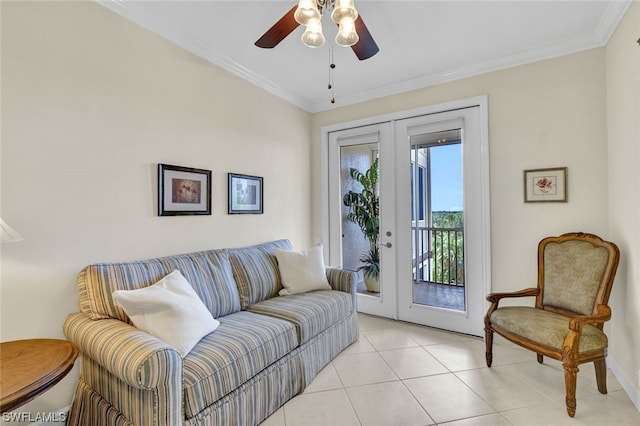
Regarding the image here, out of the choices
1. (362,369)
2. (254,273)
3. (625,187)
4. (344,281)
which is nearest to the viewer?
(625,187)

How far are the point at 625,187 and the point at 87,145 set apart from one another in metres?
3.63

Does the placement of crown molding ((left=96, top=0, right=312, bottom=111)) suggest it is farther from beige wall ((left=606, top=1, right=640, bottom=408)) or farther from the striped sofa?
beige wall ((left=606, top=1, right=640, bottom=408))

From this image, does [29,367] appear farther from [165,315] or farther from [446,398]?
[446,398]

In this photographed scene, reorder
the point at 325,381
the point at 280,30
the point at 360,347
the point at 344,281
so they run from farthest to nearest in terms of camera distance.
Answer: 1. the point at 344,281
2. the point at 360,347
3. the point at 325,381
4. the point at 280,30

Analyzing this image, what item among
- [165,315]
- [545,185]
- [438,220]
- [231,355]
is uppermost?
[545,185]

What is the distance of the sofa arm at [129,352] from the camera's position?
1.32 meters

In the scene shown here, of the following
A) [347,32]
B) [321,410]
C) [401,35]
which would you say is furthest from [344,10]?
[321,410]

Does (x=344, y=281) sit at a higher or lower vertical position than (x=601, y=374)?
higher

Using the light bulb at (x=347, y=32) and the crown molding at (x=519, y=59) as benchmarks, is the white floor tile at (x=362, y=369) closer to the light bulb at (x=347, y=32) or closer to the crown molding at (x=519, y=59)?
the light bulb at (x=347, y=32)

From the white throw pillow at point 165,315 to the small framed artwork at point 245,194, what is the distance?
1269mm

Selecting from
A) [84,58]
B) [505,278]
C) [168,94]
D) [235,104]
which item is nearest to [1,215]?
[84,58]

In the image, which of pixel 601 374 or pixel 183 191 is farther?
pixel 183 191

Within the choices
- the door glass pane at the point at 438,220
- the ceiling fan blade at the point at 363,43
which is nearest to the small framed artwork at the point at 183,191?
the ceiling fan blade at the point at 363,43

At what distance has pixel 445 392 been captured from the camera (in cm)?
212
